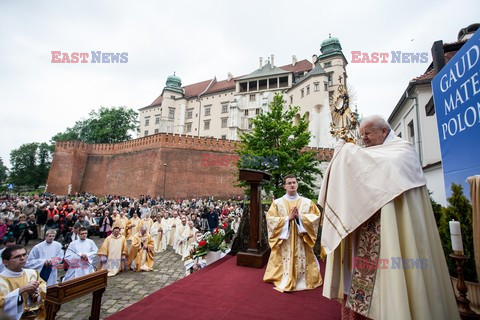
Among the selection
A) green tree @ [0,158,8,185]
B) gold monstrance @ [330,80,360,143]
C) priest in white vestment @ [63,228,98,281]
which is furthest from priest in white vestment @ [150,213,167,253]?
green tree @ [0,158,8,185]

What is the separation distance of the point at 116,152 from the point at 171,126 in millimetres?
16353

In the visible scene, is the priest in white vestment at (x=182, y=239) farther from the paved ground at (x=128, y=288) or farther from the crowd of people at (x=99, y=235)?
the paved ground at (x=128, y=288)

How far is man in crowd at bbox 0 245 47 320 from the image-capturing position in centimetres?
327

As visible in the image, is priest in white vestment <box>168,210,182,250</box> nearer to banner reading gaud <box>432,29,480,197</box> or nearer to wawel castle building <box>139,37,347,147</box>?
banner reading gaud <box>432,29,480,197</box>

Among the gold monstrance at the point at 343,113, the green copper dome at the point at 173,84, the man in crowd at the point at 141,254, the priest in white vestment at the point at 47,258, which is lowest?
the man in crowd at the point at 141,254

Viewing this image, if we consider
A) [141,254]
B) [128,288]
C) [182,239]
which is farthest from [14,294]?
[182,239]

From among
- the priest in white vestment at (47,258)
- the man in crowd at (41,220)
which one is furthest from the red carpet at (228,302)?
the man in crowd at (41,220)

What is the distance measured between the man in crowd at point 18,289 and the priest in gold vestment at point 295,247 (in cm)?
344

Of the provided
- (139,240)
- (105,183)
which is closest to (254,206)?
(139,240)

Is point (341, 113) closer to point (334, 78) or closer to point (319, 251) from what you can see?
point (319, 251)

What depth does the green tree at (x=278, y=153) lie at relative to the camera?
53.7 ft

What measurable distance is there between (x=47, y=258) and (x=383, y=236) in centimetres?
750

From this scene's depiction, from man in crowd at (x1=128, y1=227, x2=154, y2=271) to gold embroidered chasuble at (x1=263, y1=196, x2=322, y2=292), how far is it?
676cm

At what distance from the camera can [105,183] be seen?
111 feet
